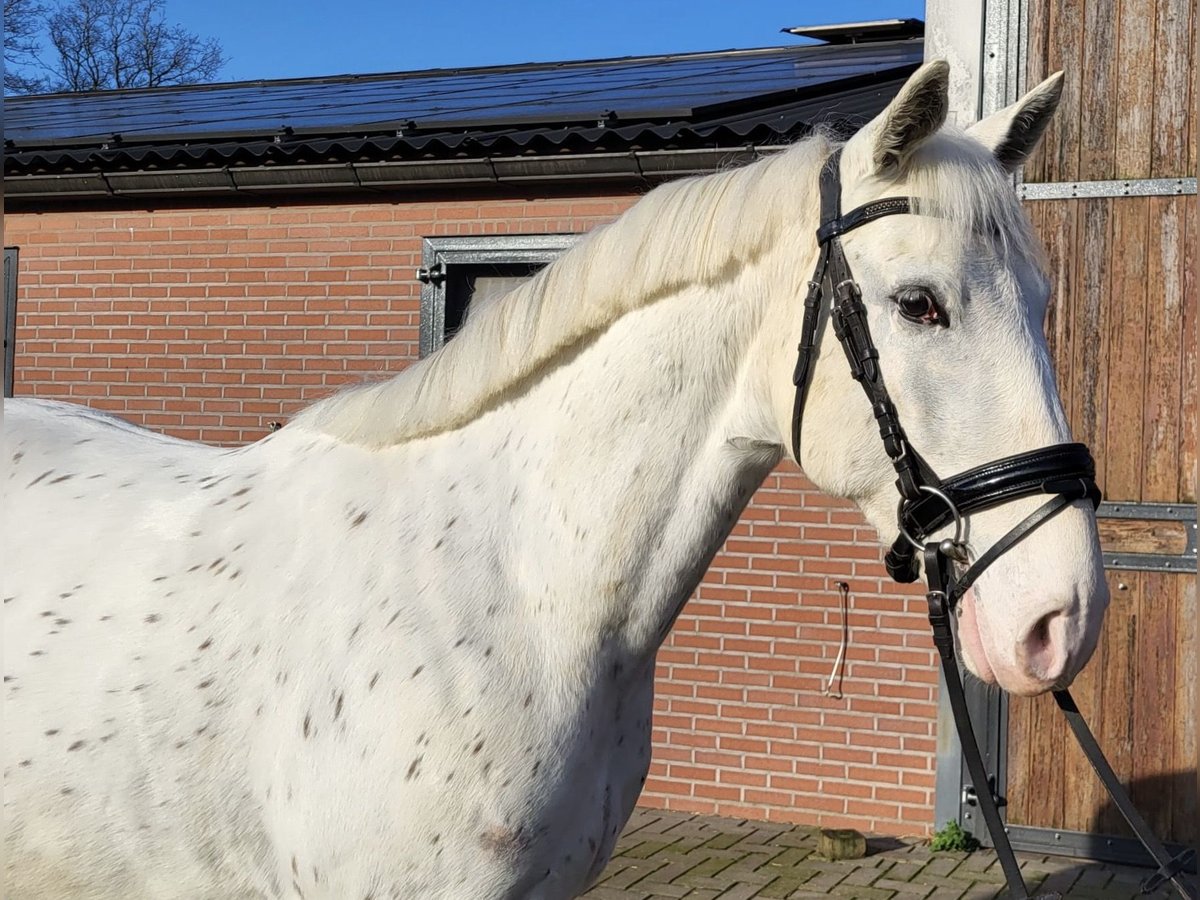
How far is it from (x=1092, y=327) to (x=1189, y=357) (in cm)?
43

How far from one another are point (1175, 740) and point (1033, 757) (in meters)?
0.62

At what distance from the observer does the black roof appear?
6570 mm

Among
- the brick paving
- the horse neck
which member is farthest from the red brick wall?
the horse neck

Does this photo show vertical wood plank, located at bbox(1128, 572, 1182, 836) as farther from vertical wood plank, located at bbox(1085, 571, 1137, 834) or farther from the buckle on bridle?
the buckle on bridle

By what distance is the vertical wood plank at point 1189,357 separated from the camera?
219 inches

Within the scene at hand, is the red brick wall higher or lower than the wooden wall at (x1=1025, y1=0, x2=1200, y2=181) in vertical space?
lower

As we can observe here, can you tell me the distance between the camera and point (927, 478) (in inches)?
83.6

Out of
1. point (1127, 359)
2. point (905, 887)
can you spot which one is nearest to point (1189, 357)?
point (1127, 359)

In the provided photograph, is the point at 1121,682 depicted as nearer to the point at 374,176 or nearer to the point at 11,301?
the point at 374,176

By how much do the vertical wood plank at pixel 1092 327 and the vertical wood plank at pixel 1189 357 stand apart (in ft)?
1.04

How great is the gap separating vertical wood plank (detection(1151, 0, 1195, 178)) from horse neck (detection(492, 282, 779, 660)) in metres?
4.20

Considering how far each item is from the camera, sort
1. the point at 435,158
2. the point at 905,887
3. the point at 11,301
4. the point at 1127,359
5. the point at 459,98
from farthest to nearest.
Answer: the point at 459,98 → the point at 11,301 → the point at 435,158 → the point at 1127,359 → the point at 905,887

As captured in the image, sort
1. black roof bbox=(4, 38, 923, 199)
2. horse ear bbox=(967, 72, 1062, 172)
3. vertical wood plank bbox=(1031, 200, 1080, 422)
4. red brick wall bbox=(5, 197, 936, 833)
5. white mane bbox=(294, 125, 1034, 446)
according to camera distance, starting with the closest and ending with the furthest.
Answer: white mane bbox=(294, 125, 1034, 446)
horse ear bbox=(967, 72, 1062, 172)
vertical wood plank bbox=(1031, 200, 1080, 422)
red brick wall bbox=(5, 197, 936, 833)
black roof bbox=(4, 38, 923, 199)

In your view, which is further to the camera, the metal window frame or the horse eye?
the metal window frame
